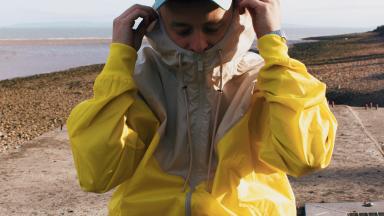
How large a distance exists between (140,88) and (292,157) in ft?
2.07

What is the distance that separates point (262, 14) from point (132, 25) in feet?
1.64

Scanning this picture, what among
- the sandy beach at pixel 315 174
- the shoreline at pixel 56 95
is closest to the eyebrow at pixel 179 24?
the sandy beach at pixel 315 174

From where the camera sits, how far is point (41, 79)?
1798 centimetres

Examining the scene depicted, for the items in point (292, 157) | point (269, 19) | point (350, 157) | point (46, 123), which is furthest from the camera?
point (46, 123)

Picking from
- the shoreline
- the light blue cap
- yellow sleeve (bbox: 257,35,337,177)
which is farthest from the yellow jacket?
the shoreline

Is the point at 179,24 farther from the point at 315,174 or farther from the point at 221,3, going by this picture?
the point at 315,174

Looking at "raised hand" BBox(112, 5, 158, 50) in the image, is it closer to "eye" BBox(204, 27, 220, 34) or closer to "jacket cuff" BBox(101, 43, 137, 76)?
"jacket cuff" BBox(101, 43, 137, 76)

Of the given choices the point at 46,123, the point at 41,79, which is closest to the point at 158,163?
the point at 46,123

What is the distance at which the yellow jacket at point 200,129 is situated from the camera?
2.26 meters

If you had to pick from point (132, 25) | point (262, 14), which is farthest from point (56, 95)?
point (262, 14)

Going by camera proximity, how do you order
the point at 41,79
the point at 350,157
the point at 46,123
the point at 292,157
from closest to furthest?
the point at 292,157, the point at 350,157, the point at 46,123, the point at 41,79

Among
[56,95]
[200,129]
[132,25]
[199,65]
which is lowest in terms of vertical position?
[56,95]

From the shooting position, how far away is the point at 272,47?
91.4 inches

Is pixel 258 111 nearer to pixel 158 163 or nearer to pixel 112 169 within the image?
pixel 158 163
